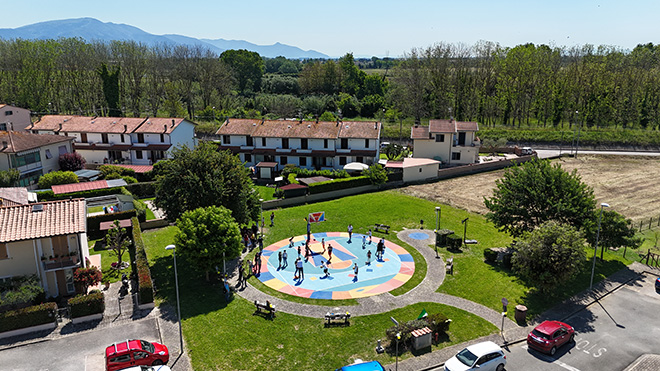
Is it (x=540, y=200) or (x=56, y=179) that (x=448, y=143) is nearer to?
(x=540, y=200)

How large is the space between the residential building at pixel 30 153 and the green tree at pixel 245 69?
232 feet

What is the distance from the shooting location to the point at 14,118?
66250 millimetres

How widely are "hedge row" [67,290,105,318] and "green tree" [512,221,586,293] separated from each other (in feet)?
87.5

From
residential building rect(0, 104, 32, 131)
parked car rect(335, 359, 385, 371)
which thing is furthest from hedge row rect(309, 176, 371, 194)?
residential building rect(0, 104, 32, 131)

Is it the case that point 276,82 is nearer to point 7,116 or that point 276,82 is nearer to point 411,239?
point 7,116

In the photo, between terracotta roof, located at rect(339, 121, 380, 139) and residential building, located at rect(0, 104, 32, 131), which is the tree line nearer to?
residential building, located at rect(0, 104, 32, 131)

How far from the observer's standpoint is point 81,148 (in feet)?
202

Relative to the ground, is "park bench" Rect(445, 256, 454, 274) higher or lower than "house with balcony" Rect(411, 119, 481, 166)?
lower

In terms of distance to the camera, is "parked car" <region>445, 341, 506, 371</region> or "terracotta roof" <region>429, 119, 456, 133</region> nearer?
"parked car" <region>445, 341, 506, 371</region>

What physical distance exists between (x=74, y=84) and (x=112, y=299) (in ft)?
244

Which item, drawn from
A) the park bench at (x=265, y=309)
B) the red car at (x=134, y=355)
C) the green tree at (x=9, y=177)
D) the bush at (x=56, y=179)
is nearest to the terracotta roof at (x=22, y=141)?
the green tree at (x=9, y=177)

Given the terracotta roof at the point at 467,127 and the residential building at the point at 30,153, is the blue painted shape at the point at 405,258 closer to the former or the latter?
the terracotta roof at the point at 467,127

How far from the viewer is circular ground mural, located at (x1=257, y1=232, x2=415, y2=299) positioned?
30516 mm

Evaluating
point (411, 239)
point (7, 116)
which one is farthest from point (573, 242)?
point (7, 116)
